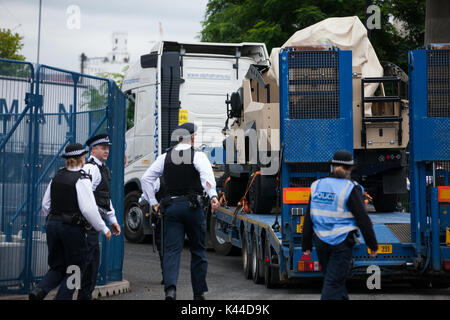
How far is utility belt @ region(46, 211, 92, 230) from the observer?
7.42 meters

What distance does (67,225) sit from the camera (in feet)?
24.4

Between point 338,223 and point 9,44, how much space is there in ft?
116

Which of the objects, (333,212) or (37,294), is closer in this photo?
(333,212)

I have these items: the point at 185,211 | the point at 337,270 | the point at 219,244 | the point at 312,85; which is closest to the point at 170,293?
the point at 185,211

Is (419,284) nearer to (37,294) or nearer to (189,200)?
(189,200)

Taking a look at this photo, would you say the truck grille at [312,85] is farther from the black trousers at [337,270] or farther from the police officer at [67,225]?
the police officer at [67,225]

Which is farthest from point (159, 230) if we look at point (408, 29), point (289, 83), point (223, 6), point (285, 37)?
point (223, 6)

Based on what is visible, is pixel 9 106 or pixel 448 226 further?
pixel 448 226

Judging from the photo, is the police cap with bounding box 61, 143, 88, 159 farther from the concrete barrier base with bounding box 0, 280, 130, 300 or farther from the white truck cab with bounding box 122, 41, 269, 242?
the white truck cab with bounding box 122, 41, 269, 242

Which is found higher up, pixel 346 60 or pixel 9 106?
pixel 346 60

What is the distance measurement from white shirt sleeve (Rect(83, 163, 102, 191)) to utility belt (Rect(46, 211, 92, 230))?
2.91ft

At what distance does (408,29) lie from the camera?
22.9m

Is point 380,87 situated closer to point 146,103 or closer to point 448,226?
point 448,226

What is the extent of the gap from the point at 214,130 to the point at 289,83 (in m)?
6.71
